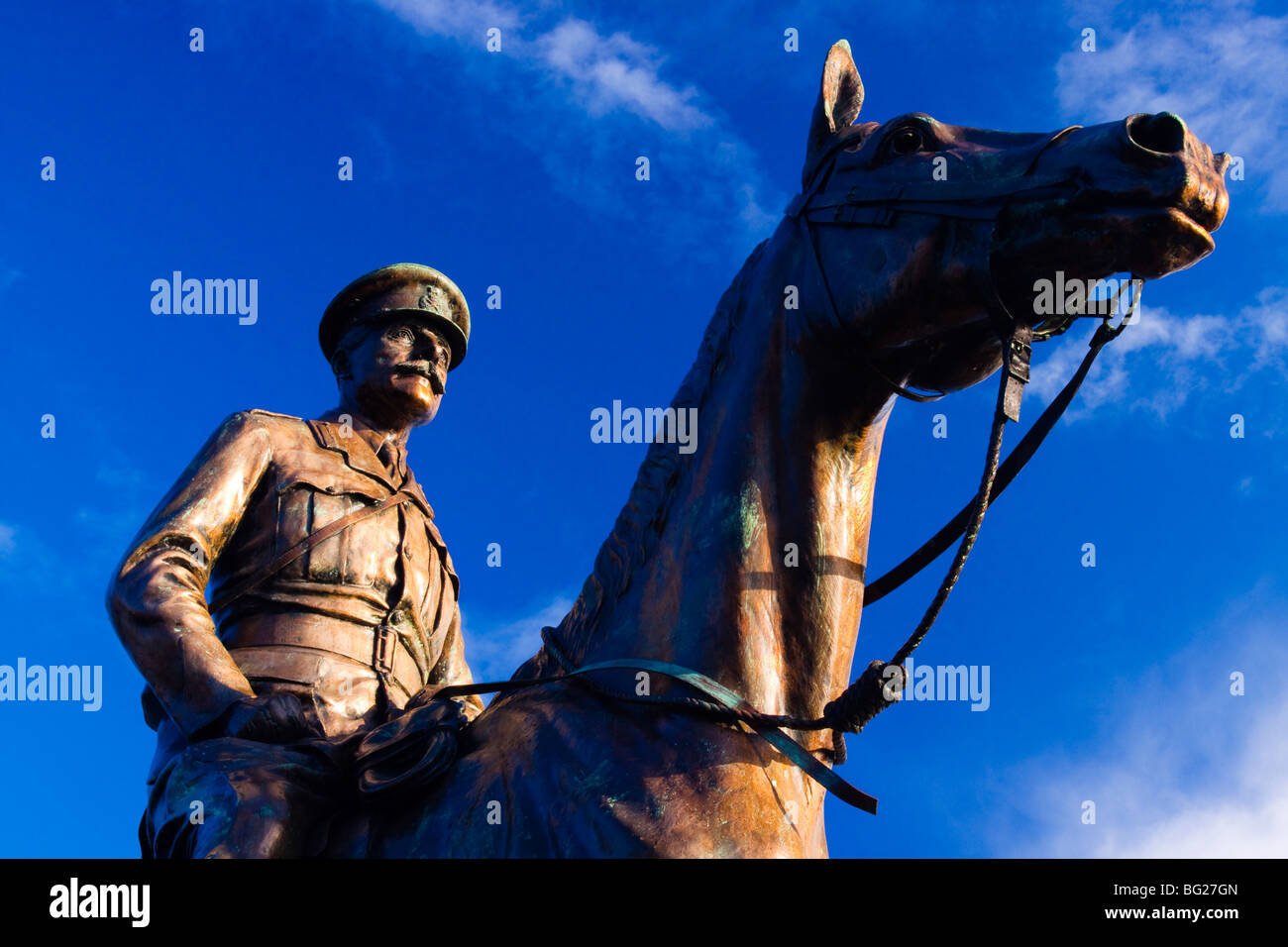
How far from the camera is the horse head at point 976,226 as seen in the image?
5281 mm

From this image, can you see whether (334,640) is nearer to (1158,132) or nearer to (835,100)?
(835,100)

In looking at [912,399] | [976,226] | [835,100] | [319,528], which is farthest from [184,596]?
[976,226]

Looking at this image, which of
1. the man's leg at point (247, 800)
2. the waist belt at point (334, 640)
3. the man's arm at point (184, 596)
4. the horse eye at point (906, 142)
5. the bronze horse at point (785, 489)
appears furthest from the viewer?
the waist belt at point (334, 640)

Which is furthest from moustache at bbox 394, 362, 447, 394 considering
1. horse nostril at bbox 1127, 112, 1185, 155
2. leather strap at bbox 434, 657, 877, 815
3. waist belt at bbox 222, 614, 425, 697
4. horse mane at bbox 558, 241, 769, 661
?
horse nostril at bbox 1127, 112, 1185, 155

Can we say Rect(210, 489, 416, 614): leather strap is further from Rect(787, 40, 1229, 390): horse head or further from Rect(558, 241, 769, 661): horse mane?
Rect(787, 40, 1229, 390): horse head

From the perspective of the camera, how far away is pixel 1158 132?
210 inches

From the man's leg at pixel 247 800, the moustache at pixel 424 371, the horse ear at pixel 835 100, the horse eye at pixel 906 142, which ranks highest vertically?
the horse ear at pixel 835 100

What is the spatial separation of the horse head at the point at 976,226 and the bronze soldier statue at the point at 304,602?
2.29 meters

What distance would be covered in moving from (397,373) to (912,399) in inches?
133

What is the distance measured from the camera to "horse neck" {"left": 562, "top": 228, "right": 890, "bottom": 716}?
5.49 m

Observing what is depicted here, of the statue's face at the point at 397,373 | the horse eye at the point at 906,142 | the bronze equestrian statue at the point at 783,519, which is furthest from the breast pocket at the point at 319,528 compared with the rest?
the horse eye at the point at 906,142

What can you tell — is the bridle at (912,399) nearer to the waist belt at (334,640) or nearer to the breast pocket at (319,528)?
the waist belt at (334,640)
